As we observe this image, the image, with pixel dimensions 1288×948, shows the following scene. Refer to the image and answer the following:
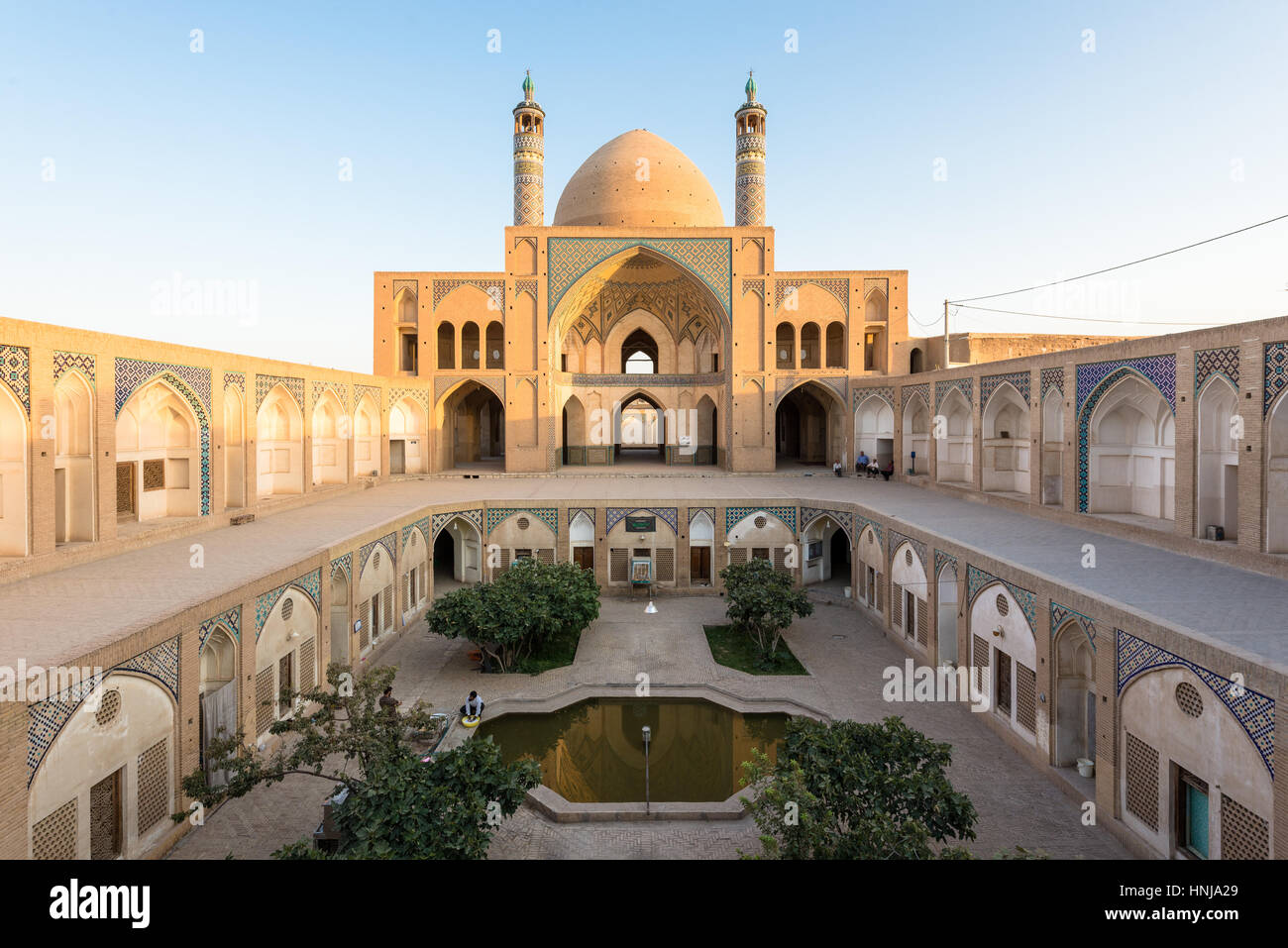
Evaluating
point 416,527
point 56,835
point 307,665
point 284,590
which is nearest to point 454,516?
point 416,527

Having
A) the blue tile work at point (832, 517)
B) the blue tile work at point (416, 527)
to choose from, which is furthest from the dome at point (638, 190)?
the blue tile work at point (416, 527)

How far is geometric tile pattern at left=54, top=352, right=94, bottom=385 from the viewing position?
6871 millimetres

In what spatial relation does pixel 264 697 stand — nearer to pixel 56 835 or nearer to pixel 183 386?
pixel 56 835

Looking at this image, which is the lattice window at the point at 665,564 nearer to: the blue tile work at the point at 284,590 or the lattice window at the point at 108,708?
the blue tile work at the point at 284,590

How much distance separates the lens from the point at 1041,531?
28.7 ft

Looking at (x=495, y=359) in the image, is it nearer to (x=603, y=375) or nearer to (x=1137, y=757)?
(x=603, y=375)

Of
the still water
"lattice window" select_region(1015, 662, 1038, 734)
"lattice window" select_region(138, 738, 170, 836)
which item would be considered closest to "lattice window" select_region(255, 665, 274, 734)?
"lattice window" select_region(138, 738, 170, 836)

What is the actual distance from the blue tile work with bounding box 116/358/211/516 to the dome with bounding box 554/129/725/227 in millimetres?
11874

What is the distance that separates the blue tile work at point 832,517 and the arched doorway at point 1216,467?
5209 mm

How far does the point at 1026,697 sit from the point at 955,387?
25.2 ft

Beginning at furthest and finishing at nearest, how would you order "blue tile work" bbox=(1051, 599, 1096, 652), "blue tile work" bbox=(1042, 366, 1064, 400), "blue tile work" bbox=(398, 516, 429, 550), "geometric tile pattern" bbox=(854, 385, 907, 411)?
"geometric tile pattern" bbox=(854, 385, 907, 411)
"blue tile work" bbox=(398, 516, 429, 550)
"blue tile work" bbox=(1042, 366, 1064, 400)
"blue tile work" bbox=(1051, 599, 1096, 652)

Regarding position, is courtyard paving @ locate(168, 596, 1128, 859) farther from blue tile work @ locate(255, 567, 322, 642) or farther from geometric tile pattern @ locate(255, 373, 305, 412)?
geometric tile pattern @ locate(255, 373, 305, 412)

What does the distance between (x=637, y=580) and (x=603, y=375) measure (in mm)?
9204
